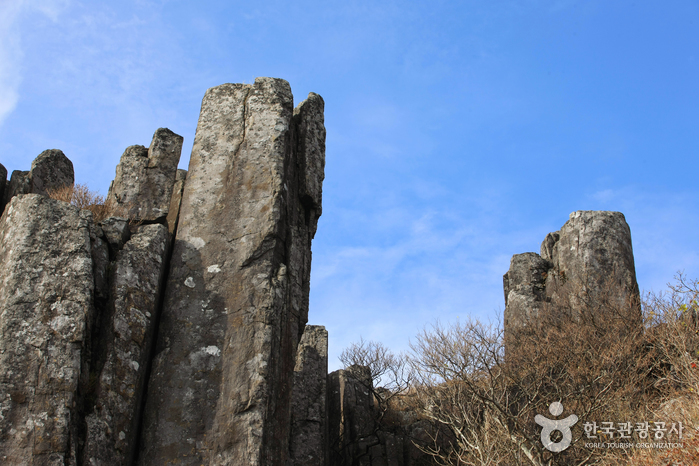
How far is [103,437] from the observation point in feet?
16.1

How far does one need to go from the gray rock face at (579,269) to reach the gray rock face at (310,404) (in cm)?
666

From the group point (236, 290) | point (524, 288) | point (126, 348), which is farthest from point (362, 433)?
point (126, 348)

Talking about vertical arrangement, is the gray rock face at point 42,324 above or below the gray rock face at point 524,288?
below

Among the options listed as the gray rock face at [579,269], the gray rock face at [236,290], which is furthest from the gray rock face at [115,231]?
the gray rock face at [579,269]

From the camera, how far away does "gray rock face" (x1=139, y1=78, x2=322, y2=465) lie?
209 inches

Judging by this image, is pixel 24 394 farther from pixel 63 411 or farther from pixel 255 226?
pixel 255 226

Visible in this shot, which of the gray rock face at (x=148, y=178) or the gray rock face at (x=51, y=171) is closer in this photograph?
the gray rock face at (x=148, y=178)

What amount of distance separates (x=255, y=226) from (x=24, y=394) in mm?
2637

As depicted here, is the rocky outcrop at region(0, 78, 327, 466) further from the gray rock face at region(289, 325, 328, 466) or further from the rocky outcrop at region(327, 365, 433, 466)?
the rocky outcrop at region(327, 365, 433, 466)

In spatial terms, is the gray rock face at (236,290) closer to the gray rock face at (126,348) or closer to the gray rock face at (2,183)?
the gray rock face at (126,348)

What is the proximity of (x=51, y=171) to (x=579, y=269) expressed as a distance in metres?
14.2

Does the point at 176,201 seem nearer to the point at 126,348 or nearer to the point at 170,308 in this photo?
the point at 170,308

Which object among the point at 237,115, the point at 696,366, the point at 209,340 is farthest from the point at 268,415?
the point at 696,366

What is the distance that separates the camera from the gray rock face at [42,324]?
464cm
